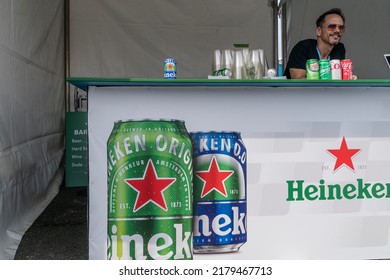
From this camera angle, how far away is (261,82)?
1.75 m

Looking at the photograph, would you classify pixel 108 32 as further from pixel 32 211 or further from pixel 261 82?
pixel 261 82

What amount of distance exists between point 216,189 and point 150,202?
31 cm

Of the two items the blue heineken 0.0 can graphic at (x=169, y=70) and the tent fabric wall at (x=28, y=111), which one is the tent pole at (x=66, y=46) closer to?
the tent fabric wall at (x=28, y=111)

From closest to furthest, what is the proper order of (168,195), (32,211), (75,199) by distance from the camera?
1. (168,195)
2. (32,211)
3. (75,199)

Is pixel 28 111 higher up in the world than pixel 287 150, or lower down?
higher up

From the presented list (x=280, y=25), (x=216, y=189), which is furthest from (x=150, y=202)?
(x=280, y=25)

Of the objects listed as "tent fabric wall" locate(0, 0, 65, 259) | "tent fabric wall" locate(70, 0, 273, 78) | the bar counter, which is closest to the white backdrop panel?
the bar counter

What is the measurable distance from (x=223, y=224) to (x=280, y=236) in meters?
0.33

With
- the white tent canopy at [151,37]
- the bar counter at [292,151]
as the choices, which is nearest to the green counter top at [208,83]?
the bar counter at [292,151]

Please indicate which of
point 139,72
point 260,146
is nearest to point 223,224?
point 260,146

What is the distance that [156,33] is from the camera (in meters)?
4.29

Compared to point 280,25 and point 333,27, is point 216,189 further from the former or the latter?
point 280,25

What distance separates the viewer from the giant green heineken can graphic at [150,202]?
1.63m

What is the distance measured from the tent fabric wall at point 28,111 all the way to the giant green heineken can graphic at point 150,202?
0.82 metres
